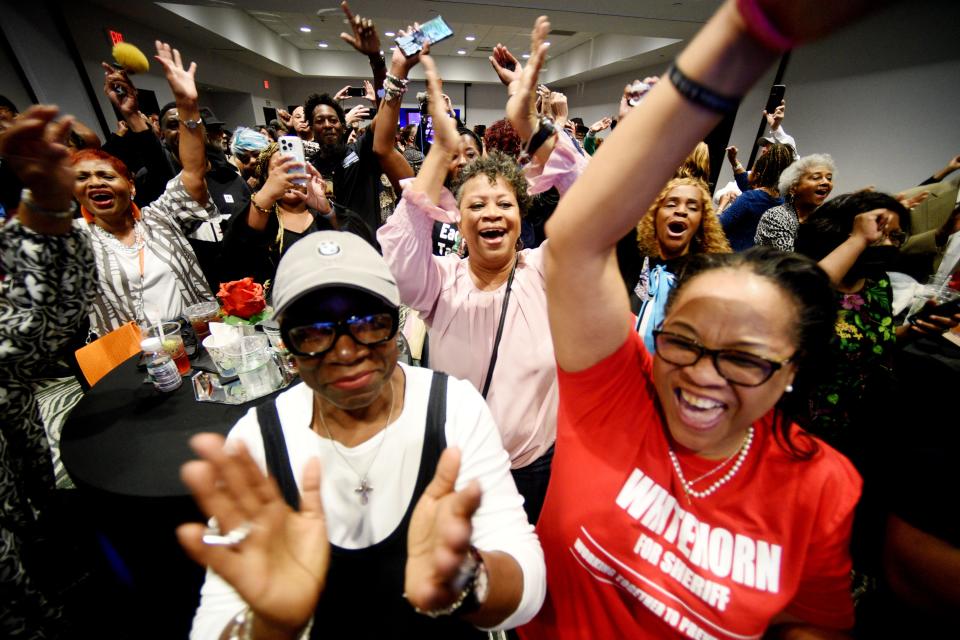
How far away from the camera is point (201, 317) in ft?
7.04

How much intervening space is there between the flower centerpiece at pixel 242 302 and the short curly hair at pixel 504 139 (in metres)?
2.32

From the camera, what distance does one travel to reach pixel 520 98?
1638 millimetres

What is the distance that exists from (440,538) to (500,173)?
1557 millimetres

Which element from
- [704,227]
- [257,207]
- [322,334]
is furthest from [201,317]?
[704,227]

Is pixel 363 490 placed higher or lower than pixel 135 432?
higher

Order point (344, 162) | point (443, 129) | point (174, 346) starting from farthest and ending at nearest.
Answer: point (344, 162), point (174, 346), point (443, 129)

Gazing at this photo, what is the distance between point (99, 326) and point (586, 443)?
291 centimetres

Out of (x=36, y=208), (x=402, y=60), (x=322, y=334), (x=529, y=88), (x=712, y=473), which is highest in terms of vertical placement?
(x=402, y=60)

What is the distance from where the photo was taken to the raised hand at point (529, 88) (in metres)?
1.56

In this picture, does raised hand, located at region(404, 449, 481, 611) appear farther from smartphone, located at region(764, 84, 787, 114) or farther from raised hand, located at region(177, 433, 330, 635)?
smartphone, located at region(764, 84, 787, 114)

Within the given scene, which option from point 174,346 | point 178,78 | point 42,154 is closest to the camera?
point 42,154

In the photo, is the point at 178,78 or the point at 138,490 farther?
the point at 178,78

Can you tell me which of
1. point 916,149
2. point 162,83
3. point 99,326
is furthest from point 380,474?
point 162,83

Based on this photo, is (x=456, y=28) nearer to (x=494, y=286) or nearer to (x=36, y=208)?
(x=494, y=286)
